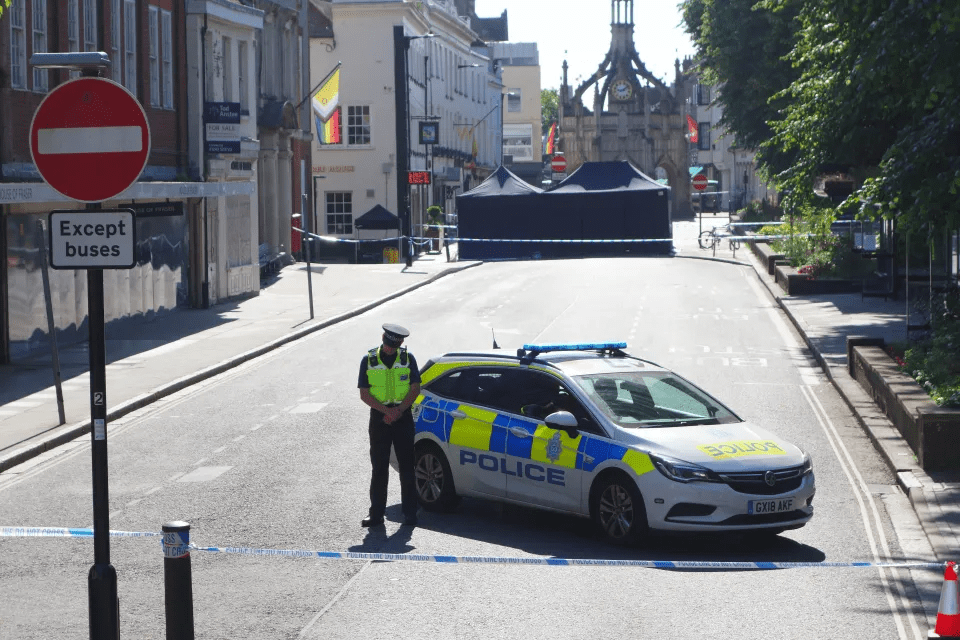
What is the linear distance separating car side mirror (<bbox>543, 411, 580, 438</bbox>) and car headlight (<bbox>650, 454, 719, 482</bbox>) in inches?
36.2

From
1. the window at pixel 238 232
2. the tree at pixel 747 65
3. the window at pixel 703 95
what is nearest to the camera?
the window at pixel 238 232

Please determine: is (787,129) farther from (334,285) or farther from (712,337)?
(334,285)

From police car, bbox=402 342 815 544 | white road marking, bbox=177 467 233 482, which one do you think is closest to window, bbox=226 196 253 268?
white road marking, bbox=177 467 233 482

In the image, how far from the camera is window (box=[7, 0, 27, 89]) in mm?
25672

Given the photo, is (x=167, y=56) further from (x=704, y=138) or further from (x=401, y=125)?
(x=704, y=138)

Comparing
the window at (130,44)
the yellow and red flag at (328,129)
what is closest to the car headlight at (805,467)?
the window at (130,44)

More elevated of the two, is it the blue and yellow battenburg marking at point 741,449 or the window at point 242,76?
the window at point 242,76

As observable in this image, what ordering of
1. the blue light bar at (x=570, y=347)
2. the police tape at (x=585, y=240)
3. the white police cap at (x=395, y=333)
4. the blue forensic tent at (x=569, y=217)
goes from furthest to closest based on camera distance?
the blue forensic tent at (x=569, y=217) < the police tape at (x=585, y=240) < the blue light bar at (x=570, y=347) < the white police cap at (x=395, y=333)

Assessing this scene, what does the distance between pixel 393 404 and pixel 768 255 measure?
36107 millimetres

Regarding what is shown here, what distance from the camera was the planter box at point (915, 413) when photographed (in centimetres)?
1427

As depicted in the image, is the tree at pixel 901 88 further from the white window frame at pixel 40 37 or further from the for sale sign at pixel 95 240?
the white window frame at pixel 40 37

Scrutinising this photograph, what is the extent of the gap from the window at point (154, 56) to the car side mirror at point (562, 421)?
23754 millimetres

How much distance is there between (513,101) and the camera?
161000 millimetres

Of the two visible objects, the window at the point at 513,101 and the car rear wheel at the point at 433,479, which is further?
the window at the point at 513,101
